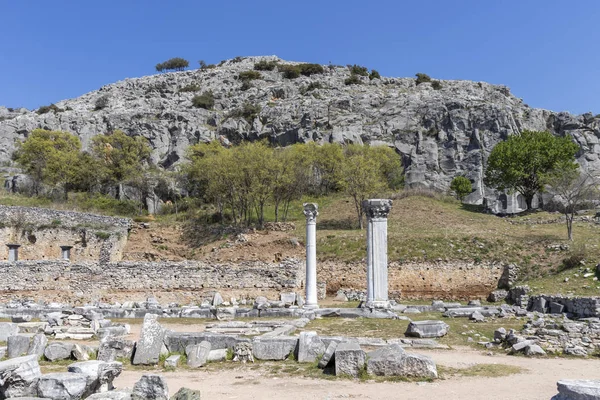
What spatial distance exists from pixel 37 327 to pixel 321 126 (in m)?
61.3

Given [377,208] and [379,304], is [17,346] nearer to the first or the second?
[379,304]

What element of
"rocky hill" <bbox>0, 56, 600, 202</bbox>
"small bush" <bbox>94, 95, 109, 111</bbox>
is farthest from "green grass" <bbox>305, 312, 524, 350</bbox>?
"small bush" <bbox>94, 95, 109, 111</bbox>

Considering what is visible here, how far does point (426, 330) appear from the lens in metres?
14.8

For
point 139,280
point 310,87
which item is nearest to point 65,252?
point 139,280

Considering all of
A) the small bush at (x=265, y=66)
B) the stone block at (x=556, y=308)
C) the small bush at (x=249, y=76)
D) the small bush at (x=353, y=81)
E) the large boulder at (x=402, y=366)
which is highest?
the small bush at (x=265, y=66)

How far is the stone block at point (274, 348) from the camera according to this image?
1156 centimetres

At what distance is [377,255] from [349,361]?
35.4ft

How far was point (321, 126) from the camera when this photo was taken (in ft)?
243

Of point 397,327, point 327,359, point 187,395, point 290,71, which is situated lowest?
point 397,327

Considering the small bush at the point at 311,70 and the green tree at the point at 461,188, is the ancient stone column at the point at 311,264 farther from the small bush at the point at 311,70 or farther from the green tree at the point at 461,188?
the small bush at the point at 311,70

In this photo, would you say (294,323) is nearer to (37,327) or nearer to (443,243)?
(37,327)

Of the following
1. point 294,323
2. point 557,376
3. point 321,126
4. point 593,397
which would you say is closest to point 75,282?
point 294,323

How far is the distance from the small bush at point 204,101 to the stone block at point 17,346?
267ft

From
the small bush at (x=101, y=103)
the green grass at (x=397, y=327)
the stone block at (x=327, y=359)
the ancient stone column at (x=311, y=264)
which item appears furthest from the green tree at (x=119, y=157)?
the stone block at (x=327, y=359)
